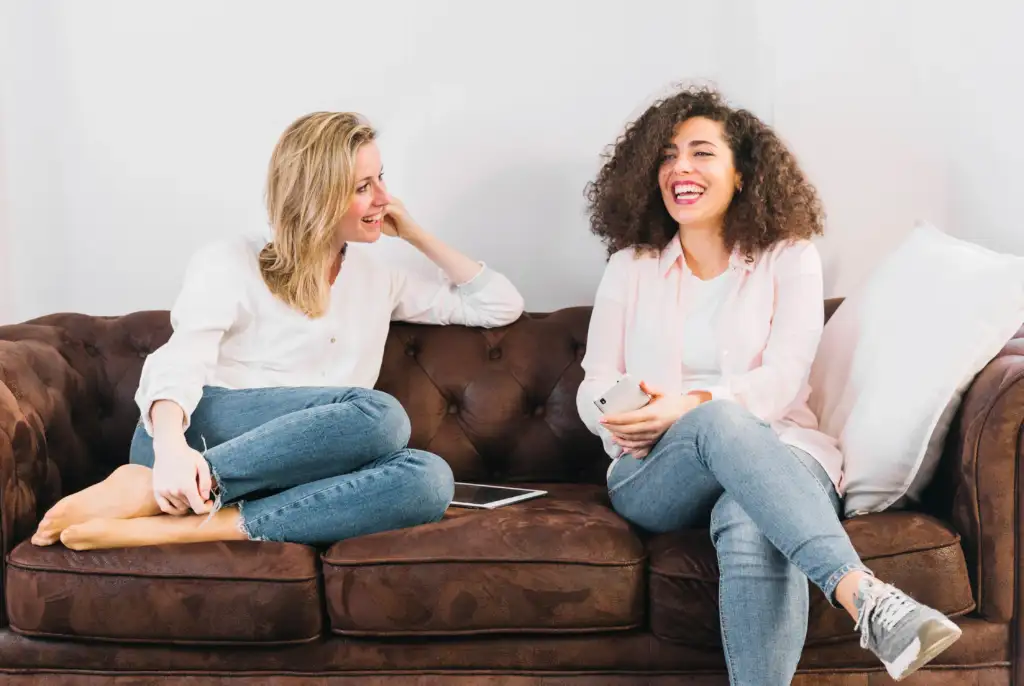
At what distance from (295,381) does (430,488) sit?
0.48 m

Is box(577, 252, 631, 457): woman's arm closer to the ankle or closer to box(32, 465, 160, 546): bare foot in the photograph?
the ankle

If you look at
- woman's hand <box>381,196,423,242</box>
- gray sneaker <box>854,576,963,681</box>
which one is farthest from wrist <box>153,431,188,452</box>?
gray sneaker <box>854,576,963,681</box>

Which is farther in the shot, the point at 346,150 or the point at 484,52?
the point at 484,52

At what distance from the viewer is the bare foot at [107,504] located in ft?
5.65

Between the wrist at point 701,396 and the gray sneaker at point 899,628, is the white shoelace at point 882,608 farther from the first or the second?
the wrist at point 701,396

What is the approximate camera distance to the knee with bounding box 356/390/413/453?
6.17 feet

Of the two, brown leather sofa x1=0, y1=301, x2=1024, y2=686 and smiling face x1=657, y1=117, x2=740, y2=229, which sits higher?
smiling face x1=657, y1=117, x2=740, y2=229

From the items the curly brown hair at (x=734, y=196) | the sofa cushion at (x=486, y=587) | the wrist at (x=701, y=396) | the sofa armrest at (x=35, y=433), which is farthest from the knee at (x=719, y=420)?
the sofa armrest at (x=35, y=433)

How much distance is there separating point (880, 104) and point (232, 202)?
163cm

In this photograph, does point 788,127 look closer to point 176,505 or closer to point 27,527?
point 176,505

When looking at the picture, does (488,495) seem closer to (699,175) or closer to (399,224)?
(399,224)

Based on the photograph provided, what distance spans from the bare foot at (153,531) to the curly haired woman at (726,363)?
69 centimetres

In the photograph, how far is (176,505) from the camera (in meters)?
1.79

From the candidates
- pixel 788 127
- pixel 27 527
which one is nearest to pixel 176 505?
pixel 27 527
